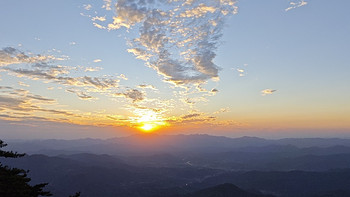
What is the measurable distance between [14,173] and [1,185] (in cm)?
315

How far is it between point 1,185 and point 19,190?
6.70 ft

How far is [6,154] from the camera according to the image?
32.7 metres

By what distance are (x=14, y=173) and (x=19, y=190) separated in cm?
367

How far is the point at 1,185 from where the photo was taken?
1130 inches

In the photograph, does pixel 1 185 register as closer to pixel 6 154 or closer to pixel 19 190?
pixel 19 190

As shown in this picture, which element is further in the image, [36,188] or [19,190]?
[36,188]

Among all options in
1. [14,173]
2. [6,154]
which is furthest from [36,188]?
[6,154]

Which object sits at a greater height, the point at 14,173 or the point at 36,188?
the point at 14,173

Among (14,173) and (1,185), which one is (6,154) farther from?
(1,185)

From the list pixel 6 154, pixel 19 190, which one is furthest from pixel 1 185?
pixel 6 154

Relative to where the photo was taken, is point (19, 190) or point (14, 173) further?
point (14, 173)

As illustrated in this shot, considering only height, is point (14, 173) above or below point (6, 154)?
below

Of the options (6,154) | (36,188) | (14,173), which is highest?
(6,154)

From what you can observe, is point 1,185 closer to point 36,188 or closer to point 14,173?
point 14,173
